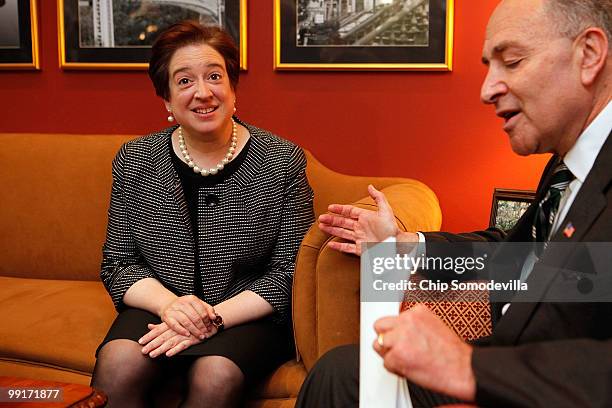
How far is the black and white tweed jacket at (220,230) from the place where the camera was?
2.40 m

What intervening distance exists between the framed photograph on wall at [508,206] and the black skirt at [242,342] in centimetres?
88

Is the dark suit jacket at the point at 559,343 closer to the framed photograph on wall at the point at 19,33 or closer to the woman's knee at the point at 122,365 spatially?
the woman's knee at the point at 122,365

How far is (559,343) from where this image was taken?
1232mm

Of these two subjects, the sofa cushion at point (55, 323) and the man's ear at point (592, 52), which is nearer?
the man's ear at point (592, 52)

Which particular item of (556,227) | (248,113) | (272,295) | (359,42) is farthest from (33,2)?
(556,227)

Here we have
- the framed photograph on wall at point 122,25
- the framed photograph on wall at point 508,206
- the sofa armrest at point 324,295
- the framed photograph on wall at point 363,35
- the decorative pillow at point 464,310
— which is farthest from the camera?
the framed photograph on wall at point 122,25

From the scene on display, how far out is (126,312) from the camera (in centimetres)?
→ 241

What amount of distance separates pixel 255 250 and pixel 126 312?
1.50 ft

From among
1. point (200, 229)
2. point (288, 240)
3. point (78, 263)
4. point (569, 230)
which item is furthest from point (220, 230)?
point (569, 230)

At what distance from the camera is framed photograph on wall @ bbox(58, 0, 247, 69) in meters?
3.26

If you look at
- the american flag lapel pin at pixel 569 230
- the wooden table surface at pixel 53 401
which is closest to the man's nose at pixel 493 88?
the american flag lapel pin at pixel 569 230

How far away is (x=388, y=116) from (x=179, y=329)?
144 cm

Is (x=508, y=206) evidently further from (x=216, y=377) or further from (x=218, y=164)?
(x=216, y=377)

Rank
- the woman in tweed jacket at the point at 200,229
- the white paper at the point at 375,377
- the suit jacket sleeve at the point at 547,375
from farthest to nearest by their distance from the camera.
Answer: the woman in tweed jacket at the point at 200,229
the white paper at the point at 375,377
the suit jacket sleeve at the point at 547,375
